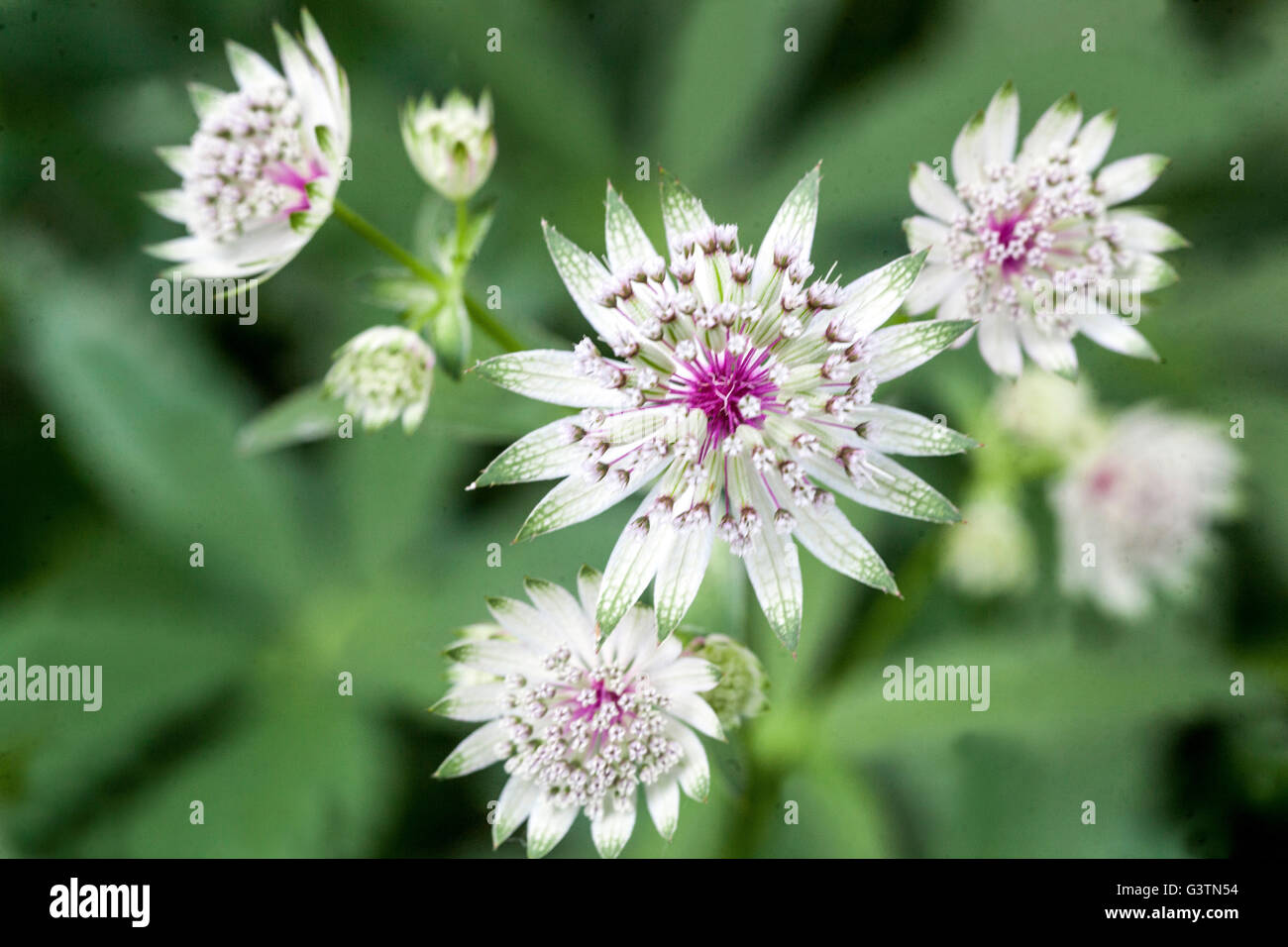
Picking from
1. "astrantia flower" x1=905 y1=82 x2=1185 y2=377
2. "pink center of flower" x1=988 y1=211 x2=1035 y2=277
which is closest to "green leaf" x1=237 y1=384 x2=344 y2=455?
"astrantia flower" x1=905 y1=82 x2=1185 y2=377

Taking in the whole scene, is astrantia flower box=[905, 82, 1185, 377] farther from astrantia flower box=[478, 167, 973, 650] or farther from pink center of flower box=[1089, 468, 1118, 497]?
pink center of flower box=[1089, 468, 1118, 497]

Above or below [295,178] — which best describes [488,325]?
below

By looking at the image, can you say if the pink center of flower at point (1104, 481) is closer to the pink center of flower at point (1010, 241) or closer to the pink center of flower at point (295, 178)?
the pink center of flower at point (1010, 241)

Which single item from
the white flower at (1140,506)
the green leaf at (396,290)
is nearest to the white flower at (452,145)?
the green leaf at (396,290)

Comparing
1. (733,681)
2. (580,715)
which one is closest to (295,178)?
(580,715)

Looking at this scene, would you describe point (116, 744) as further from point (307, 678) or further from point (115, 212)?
point (115, 212)

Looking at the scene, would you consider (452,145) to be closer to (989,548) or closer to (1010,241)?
(1010,241)
